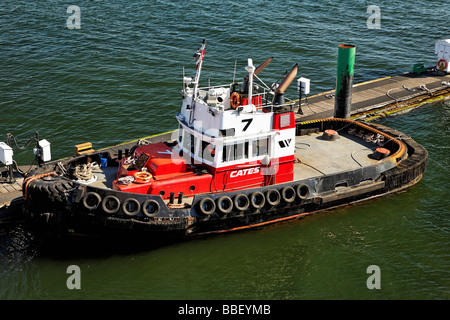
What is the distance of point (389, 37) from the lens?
34.4m

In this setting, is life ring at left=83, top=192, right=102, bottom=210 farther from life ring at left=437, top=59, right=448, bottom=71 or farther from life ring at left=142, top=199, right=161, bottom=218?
life ring at left=437, top=59, right=448, bottom=71

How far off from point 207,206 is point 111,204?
2.60 meters

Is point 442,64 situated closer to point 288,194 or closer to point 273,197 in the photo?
point 288,194

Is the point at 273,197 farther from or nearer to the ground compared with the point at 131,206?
nearer to the ground

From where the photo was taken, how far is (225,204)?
50.2ft

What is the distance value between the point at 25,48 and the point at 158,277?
19.8 metres

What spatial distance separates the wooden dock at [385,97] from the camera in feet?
76.7

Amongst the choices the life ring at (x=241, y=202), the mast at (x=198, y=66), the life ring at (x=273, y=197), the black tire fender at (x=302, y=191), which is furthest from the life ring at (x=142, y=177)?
the black tire fender at (x=302, y=191)

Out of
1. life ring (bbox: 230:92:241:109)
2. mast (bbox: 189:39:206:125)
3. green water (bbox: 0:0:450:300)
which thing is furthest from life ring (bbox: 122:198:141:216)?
life ring (bbox: 230:92:241:109)

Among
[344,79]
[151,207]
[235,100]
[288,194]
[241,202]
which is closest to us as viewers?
[151,207]

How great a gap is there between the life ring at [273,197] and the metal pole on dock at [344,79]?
24.0 ft

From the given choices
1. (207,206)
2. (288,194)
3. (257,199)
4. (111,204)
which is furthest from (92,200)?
(288,194)

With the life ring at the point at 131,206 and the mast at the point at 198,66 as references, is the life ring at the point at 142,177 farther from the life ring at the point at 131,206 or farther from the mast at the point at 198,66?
the mast at the point at 198,66
